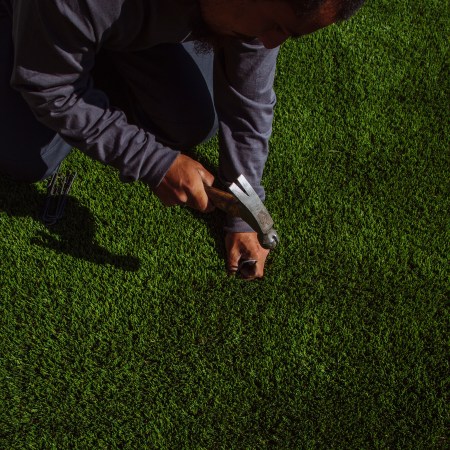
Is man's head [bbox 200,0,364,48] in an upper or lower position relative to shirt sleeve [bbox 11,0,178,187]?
upper

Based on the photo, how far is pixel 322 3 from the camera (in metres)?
1.67

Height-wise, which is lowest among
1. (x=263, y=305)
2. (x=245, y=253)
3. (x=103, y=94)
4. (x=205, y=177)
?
(x=263, y=305)

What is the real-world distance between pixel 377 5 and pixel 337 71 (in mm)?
500

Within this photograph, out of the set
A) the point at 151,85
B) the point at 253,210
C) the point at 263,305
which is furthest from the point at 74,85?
the point at 263,305

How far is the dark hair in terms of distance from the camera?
166 centimetres

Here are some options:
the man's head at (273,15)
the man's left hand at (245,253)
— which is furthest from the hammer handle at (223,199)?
the man's head at (273,15)

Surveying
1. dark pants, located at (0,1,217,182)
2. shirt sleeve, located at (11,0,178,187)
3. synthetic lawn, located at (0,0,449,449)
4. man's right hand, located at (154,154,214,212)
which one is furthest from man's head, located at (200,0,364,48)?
synthetic lawn, located at (0,0,449,449)

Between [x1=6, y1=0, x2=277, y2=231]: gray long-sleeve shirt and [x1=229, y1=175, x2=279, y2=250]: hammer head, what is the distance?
1.02ft

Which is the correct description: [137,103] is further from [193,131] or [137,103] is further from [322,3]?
[322,3]

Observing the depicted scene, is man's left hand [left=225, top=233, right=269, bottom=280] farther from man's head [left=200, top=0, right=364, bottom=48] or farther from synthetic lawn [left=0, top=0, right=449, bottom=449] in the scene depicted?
man's head [left=200, top=0, right=364, bottom=48]

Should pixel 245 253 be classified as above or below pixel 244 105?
below

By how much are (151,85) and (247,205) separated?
2.90ft

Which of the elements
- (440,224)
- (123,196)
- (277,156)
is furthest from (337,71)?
(123,196)

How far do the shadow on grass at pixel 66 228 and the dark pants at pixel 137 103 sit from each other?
104 millimetres
